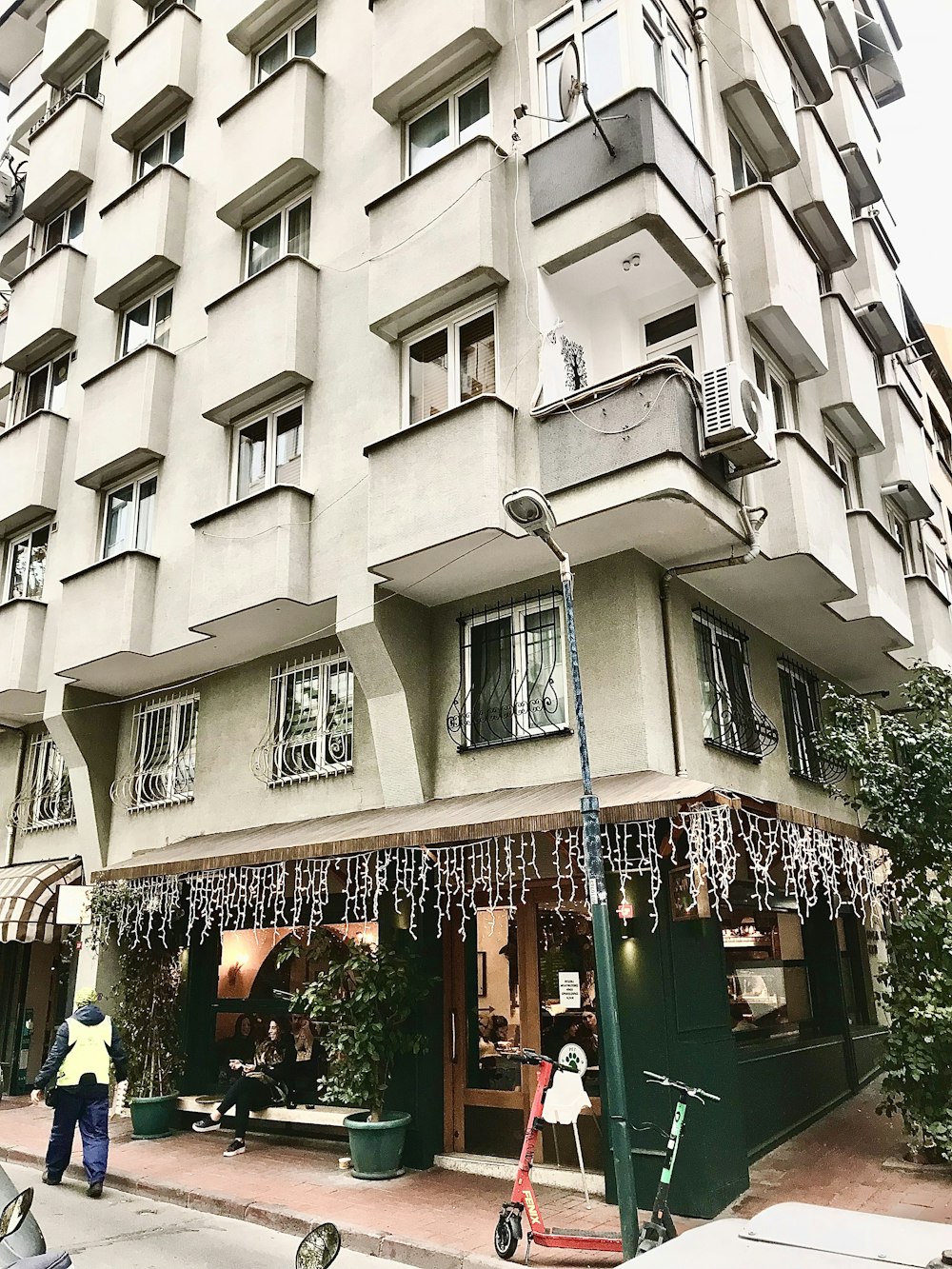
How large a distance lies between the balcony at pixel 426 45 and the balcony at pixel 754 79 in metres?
2.71

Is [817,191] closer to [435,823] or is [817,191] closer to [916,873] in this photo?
[916,873]

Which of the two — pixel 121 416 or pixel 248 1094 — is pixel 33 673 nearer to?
pixel 121 416

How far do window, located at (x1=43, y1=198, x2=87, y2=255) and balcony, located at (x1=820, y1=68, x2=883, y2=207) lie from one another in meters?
13.1

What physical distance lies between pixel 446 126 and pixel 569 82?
262 centimetres

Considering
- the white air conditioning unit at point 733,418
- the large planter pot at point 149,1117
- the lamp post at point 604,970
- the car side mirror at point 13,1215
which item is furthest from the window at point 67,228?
the car side mirror at point 13,1215

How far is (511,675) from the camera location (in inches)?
420

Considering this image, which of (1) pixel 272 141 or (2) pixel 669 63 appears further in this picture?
(1) pixel 272 141

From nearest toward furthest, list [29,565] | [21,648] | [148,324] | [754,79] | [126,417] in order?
1. [754,79]
2. [126,417]
3. [21,648]
4. [148,324]
5. [29,565]

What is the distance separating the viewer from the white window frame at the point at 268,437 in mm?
12828

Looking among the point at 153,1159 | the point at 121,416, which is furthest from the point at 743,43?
the point at 153,1159

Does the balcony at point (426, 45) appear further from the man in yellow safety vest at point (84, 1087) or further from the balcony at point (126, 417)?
the man in yellow safety vest at point (84, 1087)

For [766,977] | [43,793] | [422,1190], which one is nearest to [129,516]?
[43,793]

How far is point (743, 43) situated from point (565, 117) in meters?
3.24

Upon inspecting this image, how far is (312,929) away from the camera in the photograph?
442 inches
